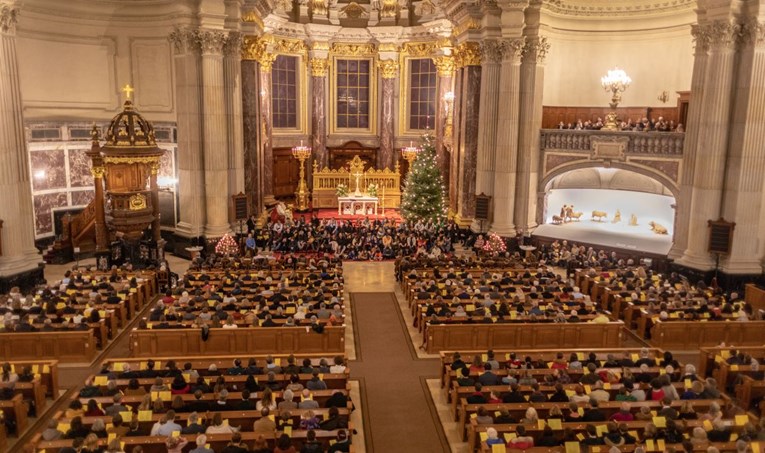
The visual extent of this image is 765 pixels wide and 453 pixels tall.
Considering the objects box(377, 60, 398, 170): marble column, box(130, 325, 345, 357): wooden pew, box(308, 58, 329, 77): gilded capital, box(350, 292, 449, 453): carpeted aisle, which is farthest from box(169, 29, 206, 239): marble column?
box(377, 60, 398, 170): marble column

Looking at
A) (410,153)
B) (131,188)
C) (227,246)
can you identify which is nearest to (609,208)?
(410,153)

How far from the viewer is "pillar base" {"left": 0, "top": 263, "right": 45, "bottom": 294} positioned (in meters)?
22.2

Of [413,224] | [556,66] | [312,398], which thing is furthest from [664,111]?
[312,398]

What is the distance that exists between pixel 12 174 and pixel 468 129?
2060 centimetres

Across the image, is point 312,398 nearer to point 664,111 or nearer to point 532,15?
point 532,15

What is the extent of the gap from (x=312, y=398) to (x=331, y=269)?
11.5 metres

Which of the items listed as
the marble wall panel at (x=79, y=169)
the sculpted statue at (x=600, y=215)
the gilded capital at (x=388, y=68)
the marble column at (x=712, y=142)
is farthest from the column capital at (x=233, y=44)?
the sculpted statue at (x=600, y=215)

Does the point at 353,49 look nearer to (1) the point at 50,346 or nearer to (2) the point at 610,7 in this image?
(2) the point at 610,7

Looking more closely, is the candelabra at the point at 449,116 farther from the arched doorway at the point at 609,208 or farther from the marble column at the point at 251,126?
the marble column at the point at 251,126

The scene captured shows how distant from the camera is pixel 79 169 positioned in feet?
101

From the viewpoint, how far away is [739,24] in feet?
77.5

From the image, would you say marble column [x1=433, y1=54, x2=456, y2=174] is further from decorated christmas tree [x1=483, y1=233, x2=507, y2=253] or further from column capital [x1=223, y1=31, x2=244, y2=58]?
column capital [x1=223, y1=31, x2=244, y2=58]

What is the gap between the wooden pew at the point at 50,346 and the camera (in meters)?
16.4

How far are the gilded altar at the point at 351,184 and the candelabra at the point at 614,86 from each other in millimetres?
15287
